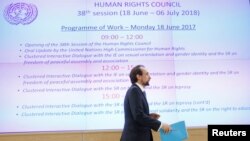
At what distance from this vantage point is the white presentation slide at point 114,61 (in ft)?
12.6

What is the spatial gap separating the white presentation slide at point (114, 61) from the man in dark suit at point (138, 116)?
0.80m

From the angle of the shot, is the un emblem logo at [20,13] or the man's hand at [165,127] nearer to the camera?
the man's hand at [165,127]

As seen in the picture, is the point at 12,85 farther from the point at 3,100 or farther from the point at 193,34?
the point at 193,34

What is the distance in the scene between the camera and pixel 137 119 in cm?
297

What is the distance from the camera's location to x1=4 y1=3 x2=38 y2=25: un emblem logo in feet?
12.8

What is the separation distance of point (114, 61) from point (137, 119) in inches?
45.3

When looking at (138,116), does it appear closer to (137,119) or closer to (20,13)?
(137,119)

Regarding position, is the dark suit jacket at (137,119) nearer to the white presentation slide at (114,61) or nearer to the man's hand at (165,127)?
the man's hand at (165,127)

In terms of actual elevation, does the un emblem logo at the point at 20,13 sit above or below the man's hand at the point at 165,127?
above

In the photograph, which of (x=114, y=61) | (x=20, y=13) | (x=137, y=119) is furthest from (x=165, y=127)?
(x=20, y=13)

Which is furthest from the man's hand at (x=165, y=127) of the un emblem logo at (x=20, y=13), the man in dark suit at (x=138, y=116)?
the un emblem logo at (x=20, y=13)

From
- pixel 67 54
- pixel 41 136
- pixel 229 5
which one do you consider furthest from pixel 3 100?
pixel 229 5

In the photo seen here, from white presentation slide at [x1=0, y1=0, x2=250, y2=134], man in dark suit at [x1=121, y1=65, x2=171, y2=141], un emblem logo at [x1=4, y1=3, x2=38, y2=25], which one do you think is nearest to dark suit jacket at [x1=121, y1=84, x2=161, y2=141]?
man in dark suit at [x1=121, y1=65, x2=171, y2=141]

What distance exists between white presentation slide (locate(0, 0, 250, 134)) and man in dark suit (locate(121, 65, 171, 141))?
804 millimetres
